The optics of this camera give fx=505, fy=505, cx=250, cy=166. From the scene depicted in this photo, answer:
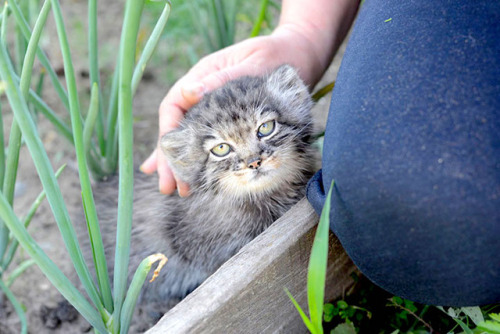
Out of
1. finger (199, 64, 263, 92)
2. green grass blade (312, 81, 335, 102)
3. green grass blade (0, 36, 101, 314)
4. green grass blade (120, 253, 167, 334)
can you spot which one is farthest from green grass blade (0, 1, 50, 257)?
green grass blade (312, 81, 335, 102)

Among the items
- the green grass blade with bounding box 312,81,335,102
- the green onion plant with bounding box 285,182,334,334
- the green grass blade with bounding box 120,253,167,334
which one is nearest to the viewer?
the green onion plant with bounding box 285,182,334,334

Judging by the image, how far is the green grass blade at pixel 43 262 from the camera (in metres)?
0.90

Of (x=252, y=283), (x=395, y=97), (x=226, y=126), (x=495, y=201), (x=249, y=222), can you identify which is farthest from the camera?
(x=249, y=222)

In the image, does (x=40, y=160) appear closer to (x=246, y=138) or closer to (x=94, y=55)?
(x=246, y=138)

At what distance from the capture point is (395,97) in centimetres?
105

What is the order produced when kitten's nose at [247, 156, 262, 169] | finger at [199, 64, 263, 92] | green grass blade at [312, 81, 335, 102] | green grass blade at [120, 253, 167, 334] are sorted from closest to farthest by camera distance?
green grass blade at [120, 253, 167, 334] → kitten's nose at [247, 156, 262, 169] → finger at [199, 64, 263, 92] → green grass blade at [312, 81, 335, 102]

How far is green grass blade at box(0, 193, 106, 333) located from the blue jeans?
561 mm

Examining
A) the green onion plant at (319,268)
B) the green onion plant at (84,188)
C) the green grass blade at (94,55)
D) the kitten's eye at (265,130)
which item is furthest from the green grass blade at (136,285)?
the green grass blade at (94,55)

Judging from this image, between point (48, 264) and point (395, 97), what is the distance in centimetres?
77

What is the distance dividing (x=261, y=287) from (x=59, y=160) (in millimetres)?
1557

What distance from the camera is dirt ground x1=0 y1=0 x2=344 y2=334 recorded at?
1.84 meters

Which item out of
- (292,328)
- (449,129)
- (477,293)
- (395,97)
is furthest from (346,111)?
(292,328)

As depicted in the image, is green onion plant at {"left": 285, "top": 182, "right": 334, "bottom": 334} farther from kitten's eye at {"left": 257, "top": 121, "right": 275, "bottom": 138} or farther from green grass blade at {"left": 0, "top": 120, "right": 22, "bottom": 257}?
green grass blade at {"left": 0, "top": 120, "right": 22, "bottom": 257}

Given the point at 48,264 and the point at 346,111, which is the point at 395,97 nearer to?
the point at 346,111
